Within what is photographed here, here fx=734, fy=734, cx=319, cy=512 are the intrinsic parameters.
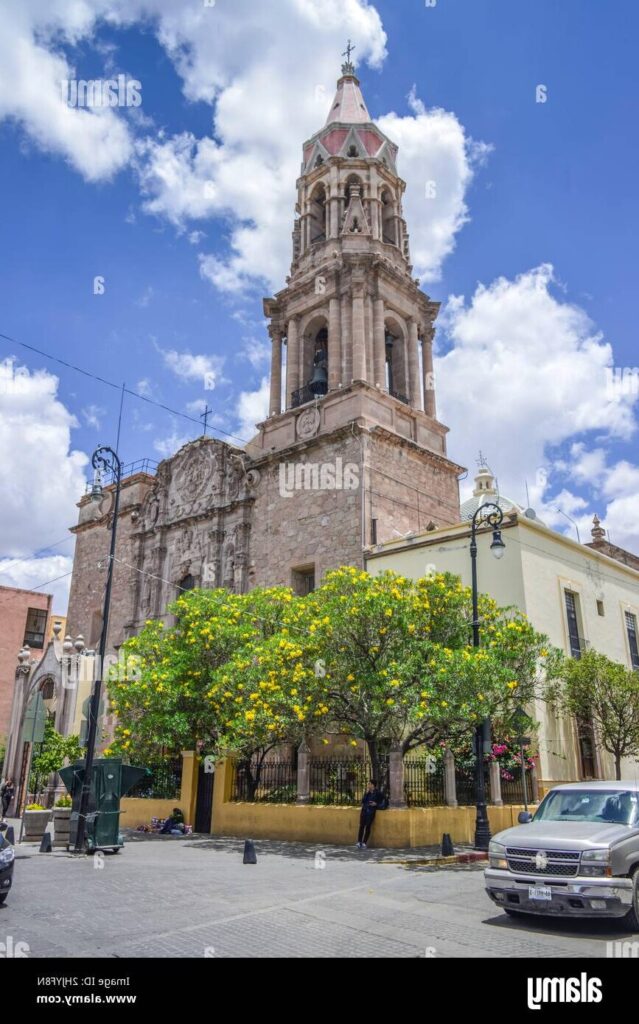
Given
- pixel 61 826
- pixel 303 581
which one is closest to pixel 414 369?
pixel 303 581

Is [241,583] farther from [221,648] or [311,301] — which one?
[311,301]

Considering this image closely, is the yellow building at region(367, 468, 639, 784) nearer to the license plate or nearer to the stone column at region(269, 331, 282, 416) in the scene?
the stone column at region(269, 331, 282, 416)

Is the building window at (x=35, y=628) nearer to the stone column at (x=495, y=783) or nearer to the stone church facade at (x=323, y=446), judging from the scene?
the stone church facade at (x=323, y=446)

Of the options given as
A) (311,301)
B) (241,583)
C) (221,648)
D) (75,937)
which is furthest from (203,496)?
(75,937)

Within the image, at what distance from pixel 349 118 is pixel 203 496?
19542mm

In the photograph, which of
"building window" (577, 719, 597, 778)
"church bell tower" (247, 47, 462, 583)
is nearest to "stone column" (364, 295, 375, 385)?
"church bell tower" (247, 47, 462, 583)

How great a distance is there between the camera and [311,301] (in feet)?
102

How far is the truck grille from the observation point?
7.79 metres

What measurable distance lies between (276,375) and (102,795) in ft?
67.3

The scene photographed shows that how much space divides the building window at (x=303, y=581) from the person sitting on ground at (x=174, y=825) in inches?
358

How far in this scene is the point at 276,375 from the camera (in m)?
31.6

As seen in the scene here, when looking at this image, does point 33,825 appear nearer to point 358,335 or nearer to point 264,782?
point 264,782

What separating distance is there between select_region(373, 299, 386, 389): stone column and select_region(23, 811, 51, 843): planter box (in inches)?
723

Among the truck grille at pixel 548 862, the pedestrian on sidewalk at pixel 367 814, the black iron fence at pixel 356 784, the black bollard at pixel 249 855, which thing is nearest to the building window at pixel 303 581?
the black iron fence at pixel 356 784
